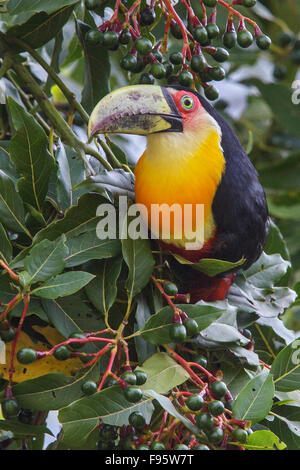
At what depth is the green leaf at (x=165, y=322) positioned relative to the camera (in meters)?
1.32

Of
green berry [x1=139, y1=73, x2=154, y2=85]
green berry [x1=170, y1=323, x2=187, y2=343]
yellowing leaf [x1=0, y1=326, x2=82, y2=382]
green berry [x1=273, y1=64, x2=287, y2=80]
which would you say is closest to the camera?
green berry [x1=170, y1=323, x2=187, y2=343]

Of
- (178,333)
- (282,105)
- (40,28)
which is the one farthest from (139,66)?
(282,105)

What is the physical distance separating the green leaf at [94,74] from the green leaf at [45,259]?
23.7 inches

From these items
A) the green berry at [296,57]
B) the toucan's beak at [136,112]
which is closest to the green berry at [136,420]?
the toucan's beak at [136,112]

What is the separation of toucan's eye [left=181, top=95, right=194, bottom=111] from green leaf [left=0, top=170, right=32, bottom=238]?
15.7 inches

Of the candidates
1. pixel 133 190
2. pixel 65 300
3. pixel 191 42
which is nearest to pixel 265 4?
pixel 191 42

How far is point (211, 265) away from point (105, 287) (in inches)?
8.4

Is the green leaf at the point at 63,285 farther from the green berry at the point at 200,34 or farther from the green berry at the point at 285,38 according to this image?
the green berry at the point at 285,38

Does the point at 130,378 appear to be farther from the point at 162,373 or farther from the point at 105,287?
the point at 105,287

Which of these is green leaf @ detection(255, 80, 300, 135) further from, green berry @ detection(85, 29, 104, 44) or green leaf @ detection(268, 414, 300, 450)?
green leaf @ detection(268, 414, 300, 450)

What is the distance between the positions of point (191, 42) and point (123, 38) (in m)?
0.16

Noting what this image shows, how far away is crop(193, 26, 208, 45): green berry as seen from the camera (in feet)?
4.90

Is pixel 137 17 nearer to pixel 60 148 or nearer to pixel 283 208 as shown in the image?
pixel 60 148

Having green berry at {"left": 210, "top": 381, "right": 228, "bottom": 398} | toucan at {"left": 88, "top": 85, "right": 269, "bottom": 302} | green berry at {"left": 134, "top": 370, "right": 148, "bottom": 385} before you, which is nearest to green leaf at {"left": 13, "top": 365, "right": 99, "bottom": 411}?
green berry at {"left": 134, "top": 370, "right": 148, "bottom": 385}
